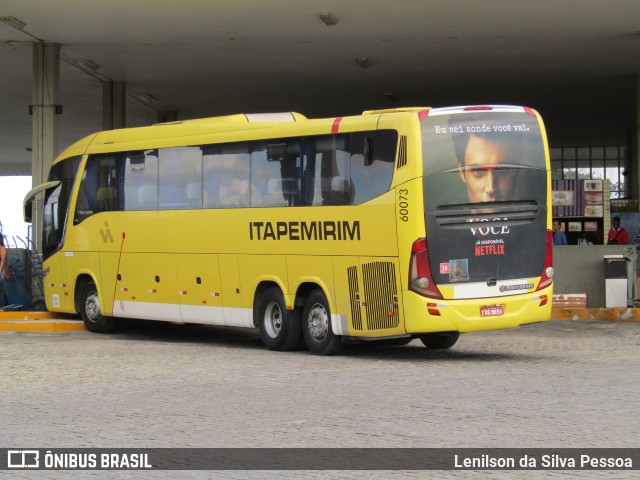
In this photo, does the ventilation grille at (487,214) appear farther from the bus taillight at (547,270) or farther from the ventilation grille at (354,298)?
the ventilation grille at (354,298)

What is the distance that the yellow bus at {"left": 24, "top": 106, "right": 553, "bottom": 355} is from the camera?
599 inches

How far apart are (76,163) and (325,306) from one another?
25.9 ft

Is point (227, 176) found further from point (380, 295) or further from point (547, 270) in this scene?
point (547, 270)

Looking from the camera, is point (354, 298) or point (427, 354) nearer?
point (354, 298)

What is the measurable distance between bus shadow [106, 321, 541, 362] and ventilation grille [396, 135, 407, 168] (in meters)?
2.74

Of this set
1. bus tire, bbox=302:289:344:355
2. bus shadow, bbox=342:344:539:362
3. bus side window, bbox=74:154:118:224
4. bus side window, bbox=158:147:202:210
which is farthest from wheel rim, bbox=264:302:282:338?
bus side window, bbox=74:154:118:224

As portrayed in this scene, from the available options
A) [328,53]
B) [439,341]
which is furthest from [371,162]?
[328,53]

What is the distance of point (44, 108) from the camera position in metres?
27.9

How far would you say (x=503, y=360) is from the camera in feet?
50.6

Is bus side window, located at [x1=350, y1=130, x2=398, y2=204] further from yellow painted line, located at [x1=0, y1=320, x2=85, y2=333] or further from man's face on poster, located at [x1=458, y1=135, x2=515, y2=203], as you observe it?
yellow painted line, located at [x1=0, y1=320, x2=85, y2=333]

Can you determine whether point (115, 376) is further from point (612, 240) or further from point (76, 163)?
point (612, 240)

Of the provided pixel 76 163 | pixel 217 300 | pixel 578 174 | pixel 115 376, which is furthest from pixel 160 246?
pixel 578 174

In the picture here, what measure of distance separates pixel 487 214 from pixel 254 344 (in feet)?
17.7

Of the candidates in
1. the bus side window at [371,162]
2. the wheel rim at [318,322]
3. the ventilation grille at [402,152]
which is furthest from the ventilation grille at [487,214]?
the wheel rim at [318,322]
